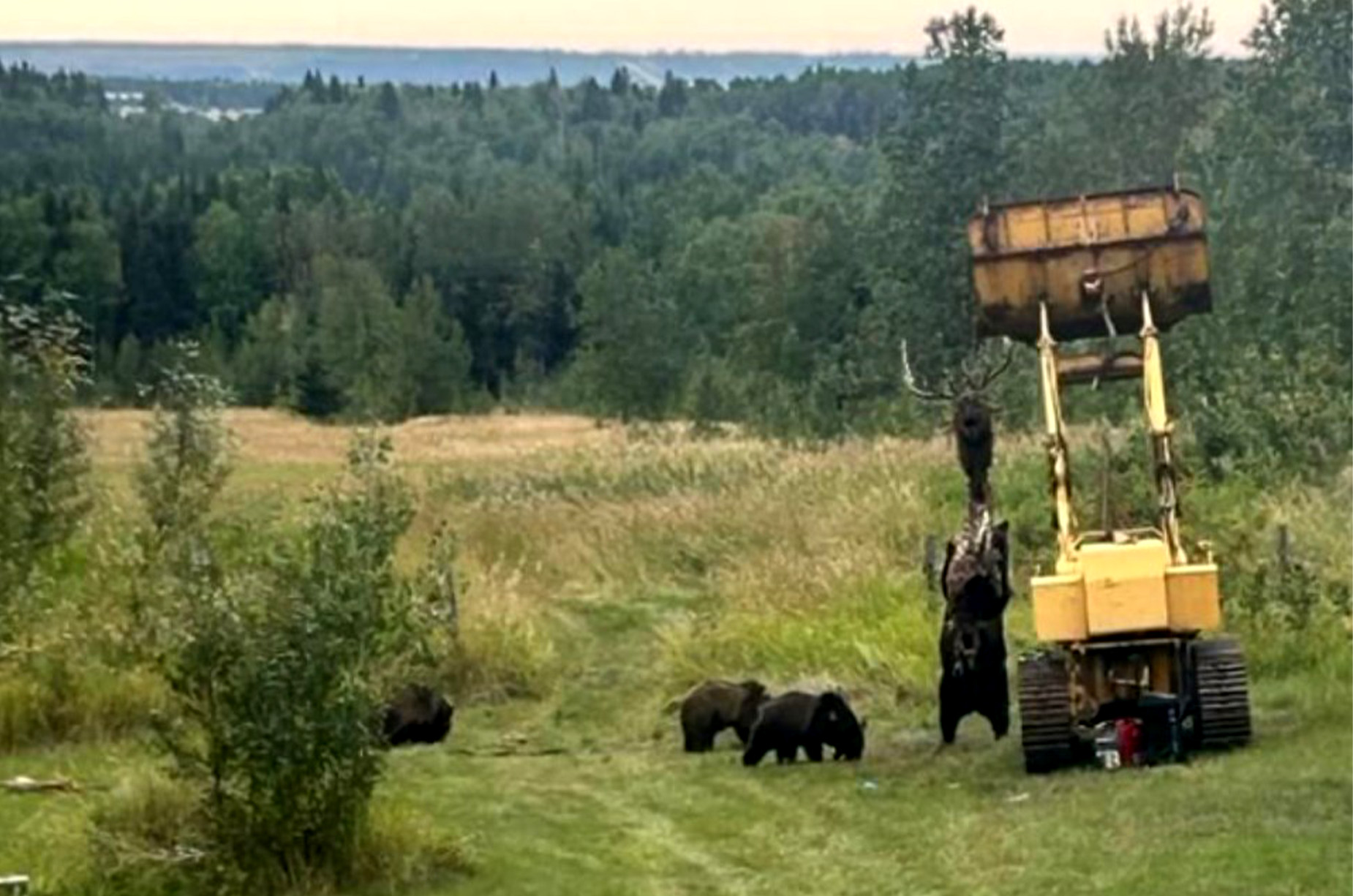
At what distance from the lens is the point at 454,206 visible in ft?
299

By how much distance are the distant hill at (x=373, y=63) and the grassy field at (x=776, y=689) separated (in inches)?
531

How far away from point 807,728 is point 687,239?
78563 mm

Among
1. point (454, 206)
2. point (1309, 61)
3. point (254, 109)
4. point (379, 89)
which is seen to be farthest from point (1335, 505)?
point (379, 89)

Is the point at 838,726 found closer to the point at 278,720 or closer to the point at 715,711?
the point at 715,711

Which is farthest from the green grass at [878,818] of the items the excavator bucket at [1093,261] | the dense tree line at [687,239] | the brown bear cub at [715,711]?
the dense tree line at [687,239]

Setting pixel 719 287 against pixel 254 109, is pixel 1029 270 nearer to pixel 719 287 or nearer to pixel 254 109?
pixel 719 287

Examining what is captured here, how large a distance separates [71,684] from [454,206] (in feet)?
250

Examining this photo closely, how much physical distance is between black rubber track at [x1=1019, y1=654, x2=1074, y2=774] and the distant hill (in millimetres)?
22966

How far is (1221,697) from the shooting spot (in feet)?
42.4

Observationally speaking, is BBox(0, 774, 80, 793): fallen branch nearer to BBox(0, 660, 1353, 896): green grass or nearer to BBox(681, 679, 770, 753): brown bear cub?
BBox(0, 660, 1353, 896): green grass

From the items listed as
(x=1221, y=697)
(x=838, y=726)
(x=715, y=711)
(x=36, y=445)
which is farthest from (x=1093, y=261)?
(x=36, y=445)

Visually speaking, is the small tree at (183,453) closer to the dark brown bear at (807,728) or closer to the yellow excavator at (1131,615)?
the dark brown bear at (807,728)

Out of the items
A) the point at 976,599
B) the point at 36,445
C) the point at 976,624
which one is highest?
the point at 36,445

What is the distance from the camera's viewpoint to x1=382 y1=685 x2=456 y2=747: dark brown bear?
15.7 metres
